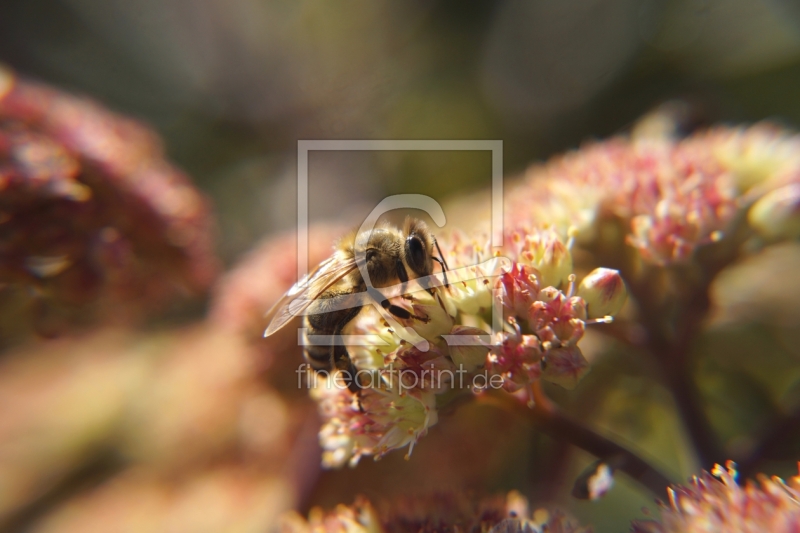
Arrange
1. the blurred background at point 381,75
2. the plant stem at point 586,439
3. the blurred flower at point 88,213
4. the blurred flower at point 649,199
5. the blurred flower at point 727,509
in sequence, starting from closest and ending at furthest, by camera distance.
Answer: the blurred flower at point 727,509 → the plant stem at point 586,439 → the blurred flower at point 649,199 → the blurred flower at point 88,213 → the blurred background at point 381,75

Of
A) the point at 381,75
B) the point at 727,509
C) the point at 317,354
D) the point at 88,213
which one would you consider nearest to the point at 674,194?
the point at 727,509

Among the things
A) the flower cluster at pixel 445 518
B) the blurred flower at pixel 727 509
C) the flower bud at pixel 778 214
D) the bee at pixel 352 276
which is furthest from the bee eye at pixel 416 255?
the flower bud at pixel 778 214

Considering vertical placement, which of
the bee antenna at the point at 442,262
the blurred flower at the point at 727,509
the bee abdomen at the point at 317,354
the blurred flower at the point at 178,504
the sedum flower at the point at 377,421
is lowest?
the blurred flower at the point at 178,504

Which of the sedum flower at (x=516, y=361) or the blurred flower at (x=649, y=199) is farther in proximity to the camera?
the blurred flower at (x=649, y=199)

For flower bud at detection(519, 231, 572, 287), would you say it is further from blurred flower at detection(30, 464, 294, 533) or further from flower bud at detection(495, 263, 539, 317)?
blurred flower at detection(30, 464, 294, 533)

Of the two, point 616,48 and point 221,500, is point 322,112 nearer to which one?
point 616,48

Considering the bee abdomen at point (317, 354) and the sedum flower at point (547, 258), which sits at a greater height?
the sedum flower at point (547, 258)

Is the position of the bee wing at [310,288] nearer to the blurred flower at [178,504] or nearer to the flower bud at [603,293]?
the flower bud at [603,293]

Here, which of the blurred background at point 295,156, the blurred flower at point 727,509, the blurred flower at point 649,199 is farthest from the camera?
the blurred background at point 295,156

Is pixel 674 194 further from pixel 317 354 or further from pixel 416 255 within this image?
pixel 317 354
